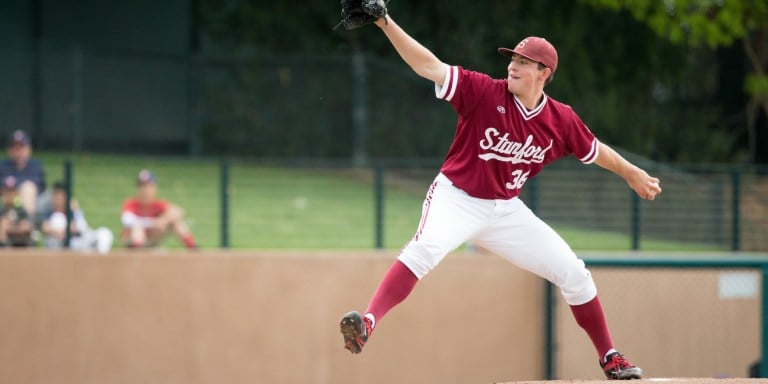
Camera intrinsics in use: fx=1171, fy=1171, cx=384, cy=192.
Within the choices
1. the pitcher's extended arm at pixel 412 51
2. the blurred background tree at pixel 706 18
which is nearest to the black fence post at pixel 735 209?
the blurred background tree at pixel 706 18

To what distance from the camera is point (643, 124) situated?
1691 centimetres

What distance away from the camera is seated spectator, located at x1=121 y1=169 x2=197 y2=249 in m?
11.2

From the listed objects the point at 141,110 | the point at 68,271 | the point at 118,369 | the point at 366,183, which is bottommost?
the point at 118,369

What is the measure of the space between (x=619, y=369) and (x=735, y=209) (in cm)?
508

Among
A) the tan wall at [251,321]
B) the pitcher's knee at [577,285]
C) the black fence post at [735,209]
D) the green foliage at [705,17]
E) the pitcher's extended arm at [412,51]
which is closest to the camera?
the pitcher's extended arm at [412,51]

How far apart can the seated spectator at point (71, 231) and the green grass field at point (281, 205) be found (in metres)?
0.52

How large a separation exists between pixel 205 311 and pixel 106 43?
807cm

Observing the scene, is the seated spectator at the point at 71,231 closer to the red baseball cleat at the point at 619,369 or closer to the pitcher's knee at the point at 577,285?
the pitcher's knee at the point at 577,285

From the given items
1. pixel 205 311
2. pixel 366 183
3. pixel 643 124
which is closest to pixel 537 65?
pixel 205 311

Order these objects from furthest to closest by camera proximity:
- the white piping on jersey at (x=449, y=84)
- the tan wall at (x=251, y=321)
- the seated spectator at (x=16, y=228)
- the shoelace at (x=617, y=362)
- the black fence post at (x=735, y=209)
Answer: the black fence post at (x=735, y=209)
the seated spectator at (x=16, y=228)
the tan wall at (x=251, y=321)
the shoelace at (x=617, y=362)
the white piping on jersey at (x=449, y=84)

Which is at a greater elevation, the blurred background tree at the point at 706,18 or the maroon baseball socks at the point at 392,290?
the blurred background tree at the point at 706,18

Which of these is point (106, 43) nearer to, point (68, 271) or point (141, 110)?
point (141, 110)

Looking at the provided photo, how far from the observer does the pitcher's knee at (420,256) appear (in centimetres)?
657

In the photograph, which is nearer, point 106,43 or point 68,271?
point 68,271
